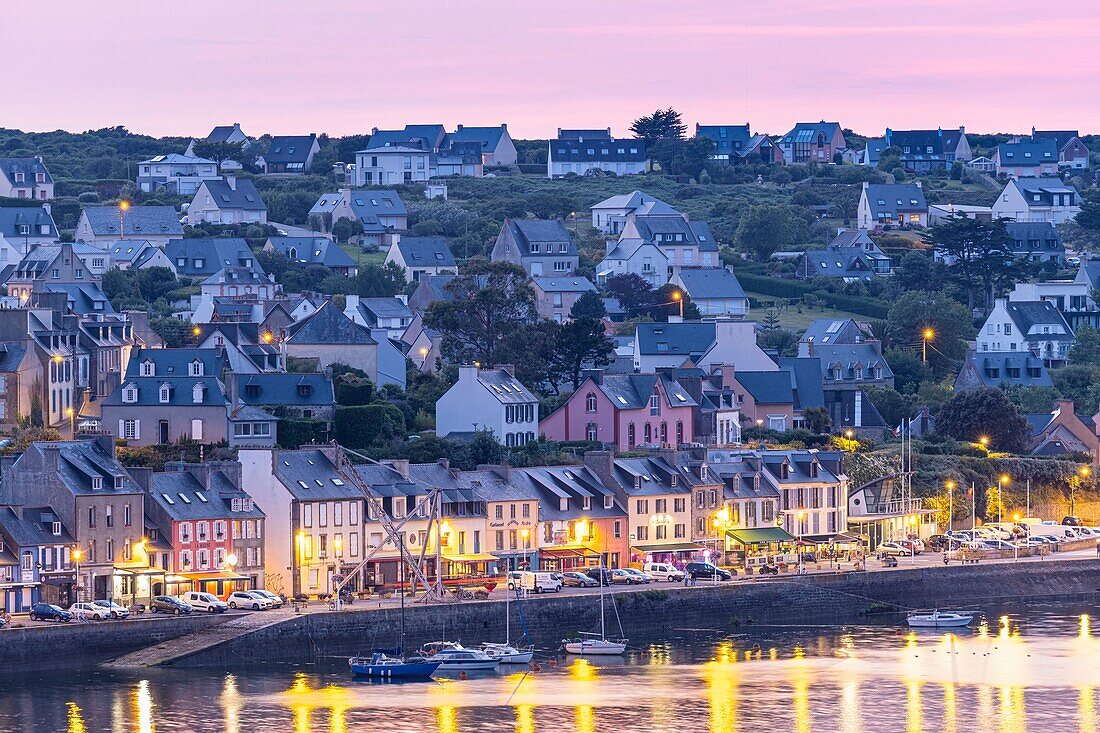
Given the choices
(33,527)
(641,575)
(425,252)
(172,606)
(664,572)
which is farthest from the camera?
(425,252)

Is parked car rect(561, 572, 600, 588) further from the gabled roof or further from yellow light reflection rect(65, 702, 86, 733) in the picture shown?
the gabled roof

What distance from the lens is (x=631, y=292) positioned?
143125 mm

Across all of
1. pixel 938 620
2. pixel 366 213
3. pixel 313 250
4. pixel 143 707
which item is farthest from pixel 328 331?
pixel 366 213

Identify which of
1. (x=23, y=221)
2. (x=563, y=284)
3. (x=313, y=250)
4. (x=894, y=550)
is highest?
(x=23, y=221)

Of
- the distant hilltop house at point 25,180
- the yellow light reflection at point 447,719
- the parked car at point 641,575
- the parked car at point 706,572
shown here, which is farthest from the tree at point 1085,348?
the yellow light reflection at point 447,719

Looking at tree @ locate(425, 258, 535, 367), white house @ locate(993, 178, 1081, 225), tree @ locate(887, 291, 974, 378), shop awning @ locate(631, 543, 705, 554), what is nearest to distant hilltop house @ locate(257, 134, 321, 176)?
white house @ locate(993, 178, 1081, 225)

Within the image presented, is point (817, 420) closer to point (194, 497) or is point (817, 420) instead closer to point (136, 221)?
point (194, 497)

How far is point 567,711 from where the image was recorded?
225 ft

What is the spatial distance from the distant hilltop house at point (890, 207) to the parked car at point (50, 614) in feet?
360

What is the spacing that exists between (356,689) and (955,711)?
1690 cm

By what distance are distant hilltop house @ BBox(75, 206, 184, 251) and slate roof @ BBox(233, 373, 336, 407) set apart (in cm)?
5460

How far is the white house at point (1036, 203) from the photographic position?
181 metres

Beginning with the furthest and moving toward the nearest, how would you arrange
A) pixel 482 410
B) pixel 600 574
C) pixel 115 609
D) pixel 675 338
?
pixel 675 338 < pixel 482 410 < pixel 600 574 < pixel 115 609

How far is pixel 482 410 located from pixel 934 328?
139 feet
